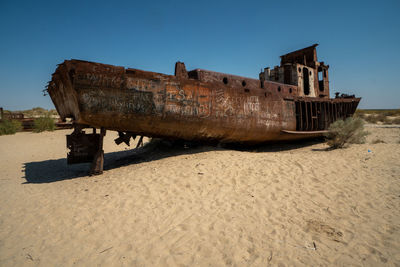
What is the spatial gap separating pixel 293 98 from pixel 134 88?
593cm

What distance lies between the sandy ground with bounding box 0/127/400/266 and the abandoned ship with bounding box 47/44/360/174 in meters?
0.95

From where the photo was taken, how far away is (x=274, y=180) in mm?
4391

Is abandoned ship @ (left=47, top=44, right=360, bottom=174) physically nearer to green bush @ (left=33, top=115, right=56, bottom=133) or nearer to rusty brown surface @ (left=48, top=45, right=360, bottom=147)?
rusty brown surface @ (left=48, top=45, right=360, bottom=147)

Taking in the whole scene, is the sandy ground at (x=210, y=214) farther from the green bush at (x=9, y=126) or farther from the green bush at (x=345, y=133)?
the green bush at (x=9, y=126)

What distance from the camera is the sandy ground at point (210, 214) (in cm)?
241

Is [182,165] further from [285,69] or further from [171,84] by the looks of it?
[285,69]

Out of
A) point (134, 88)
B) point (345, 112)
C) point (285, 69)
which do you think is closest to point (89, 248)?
point (134, 88)

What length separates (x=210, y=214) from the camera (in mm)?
3246

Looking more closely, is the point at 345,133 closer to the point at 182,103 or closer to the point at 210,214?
the point at 182,103

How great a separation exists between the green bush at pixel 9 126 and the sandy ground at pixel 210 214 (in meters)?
12.7

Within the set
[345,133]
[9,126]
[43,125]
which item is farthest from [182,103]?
[9,126]

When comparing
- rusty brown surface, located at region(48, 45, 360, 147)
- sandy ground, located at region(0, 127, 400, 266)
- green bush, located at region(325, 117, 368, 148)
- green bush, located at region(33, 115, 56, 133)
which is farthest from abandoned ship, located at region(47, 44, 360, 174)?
green bush, located at region(33, 115, 56, 133)

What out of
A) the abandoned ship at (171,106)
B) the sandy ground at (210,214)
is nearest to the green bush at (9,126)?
the abandoned ship at (171,106)

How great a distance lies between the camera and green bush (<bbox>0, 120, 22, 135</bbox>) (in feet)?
48.9
